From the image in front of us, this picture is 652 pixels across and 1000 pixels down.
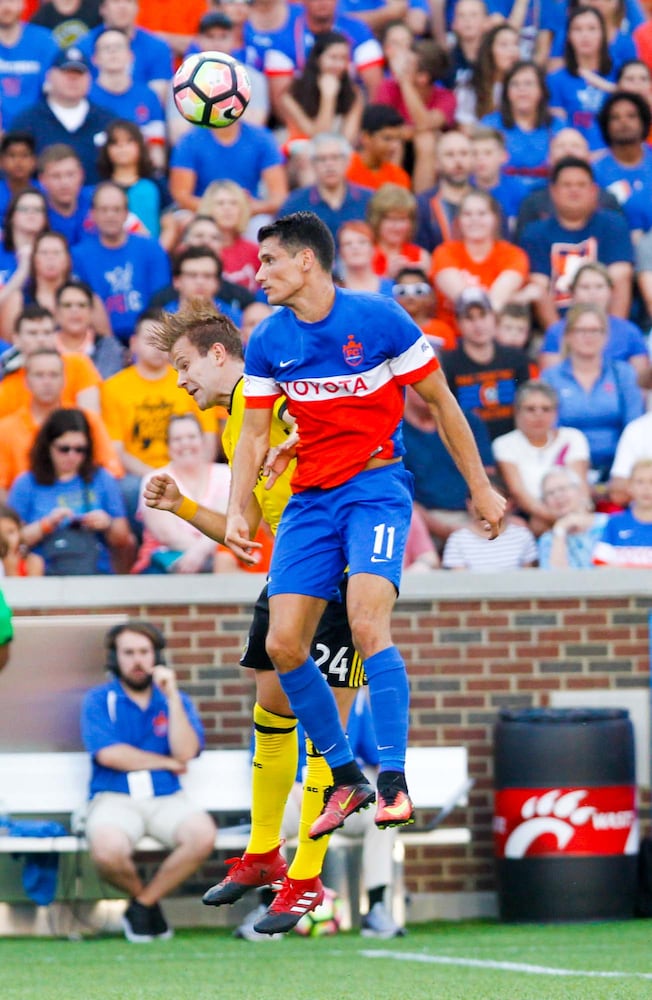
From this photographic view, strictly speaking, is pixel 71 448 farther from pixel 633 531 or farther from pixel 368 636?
pixel 368 636

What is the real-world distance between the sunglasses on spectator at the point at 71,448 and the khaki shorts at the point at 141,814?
197 cm

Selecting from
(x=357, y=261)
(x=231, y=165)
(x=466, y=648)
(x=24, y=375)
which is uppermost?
(x=231, y=165)

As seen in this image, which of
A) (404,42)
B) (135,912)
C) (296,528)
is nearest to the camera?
(296,528)

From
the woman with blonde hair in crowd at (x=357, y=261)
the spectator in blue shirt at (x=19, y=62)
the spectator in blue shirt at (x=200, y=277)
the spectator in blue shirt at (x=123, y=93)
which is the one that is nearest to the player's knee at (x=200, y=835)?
the spectator in blue shirt at (x=200, y=277)

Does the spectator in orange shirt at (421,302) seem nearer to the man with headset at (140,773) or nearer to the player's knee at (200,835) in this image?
the man with headset at (140,773)

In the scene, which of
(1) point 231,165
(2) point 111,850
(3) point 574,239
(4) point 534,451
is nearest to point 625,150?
(3) point 574,239

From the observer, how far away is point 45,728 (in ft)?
36.9

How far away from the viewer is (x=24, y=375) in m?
11.4

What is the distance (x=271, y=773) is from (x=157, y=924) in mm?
3799

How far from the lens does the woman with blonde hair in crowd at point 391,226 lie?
12.9 m

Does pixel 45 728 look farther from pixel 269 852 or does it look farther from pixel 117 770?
pixel 269 852

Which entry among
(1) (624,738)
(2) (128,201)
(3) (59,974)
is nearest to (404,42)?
(2) (128,201)

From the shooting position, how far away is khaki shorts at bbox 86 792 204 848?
34.1ft

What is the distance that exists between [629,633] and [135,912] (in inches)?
137
